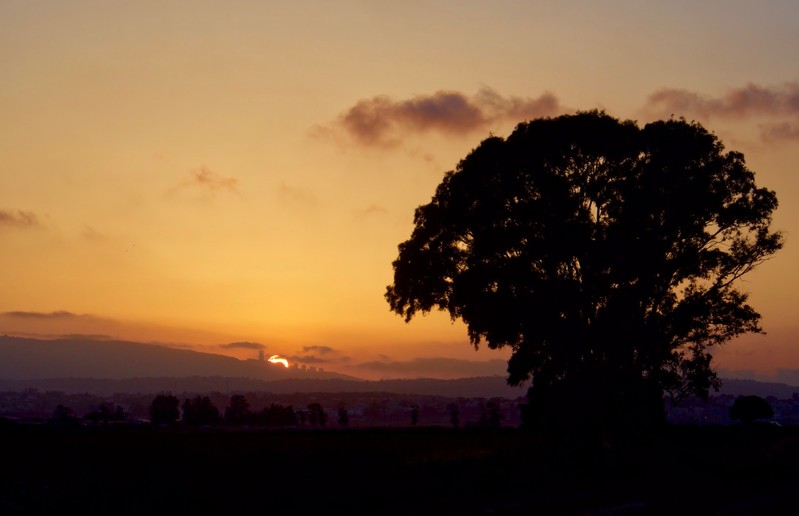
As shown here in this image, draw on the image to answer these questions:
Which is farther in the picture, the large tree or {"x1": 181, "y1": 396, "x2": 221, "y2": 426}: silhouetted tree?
{"x1": 181, "y1": 396, "x2": 221, "y2": 426}: silhouetted tree

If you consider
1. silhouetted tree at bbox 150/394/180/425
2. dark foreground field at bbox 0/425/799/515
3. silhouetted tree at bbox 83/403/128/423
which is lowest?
dark foreground field at bbox 0/425/799/515

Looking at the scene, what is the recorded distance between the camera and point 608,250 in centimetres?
4178

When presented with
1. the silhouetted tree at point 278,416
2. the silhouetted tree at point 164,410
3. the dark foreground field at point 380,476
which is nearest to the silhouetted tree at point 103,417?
the silhouetted tree at point 164,410

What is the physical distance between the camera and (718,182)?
43062 mm

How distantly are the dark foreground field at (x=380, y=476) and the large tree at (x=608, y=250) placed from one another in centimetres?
408

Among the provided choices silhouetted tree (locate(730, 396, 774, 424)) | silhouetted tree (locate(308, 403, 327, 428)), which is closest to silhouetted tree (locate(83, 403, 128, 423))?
silhouetted tree (locate(308, 403, 327, 428))

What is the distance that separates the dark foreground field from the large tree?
4.08 meters

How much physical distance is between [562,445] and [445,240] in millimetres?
12365

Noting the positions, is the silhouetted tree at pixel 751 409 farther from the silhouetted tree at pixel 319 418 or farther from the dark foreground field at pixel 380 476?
the dark foreground field at pixel 380 476

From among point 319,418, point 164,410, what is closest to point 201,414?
point 164,410

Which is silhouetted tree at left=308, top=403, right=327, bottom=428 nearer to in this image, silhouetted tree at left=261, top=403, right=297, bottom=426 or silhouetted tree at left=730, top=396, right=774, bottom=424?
silhouetted tree at left=261, top=403, right=297, bottom=426

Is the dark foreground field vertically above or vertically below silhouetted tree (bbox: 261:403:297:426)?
below

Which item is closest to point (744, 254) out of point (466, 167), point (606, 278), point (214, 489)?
point (606, 278)

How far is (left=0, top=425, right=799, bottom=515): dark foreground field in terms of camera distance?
2333 cm
